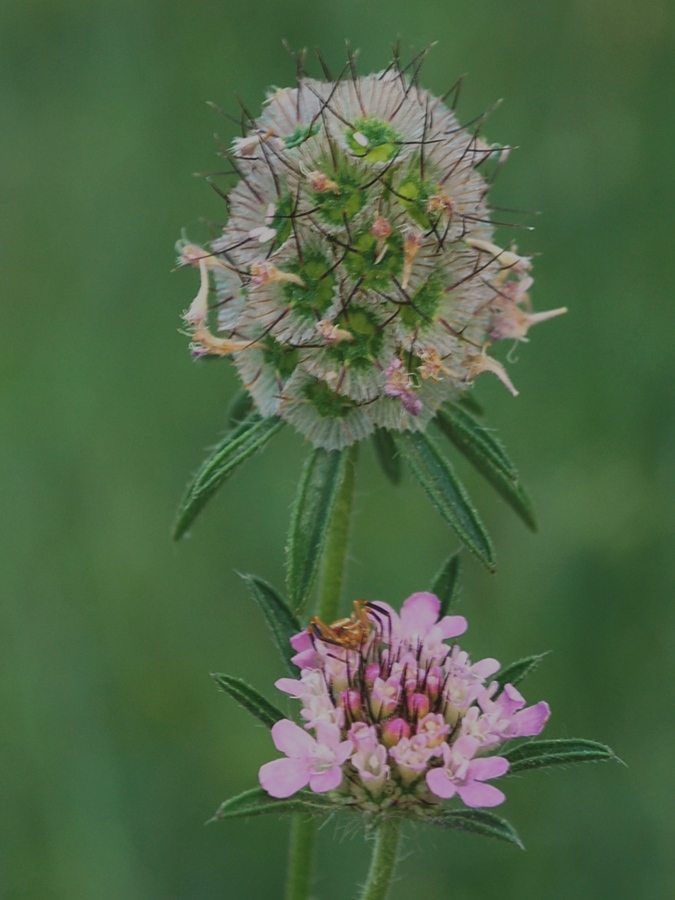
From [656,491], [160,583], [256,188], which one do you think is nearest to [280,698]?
[160,583]

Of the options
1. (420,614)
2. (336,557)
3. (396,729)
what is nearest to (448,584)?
(420,614)

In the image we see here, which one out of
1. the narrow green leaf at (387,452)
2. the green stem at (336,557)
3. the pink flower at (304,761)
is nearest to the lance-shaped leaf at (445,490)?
the narrow green leaf at (387,452)

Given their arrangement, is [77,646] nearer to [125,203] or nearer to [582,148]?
[125,203]

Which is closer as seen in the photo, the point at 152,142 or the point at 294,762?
the point at 294,762

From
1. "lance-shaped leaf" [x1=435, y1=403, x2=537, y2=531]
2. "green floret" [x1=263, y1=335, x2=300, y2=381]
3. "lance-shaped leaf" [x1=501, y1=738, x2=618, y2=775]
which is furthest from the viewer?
"green floret" [x1=263, y1=335, x2=300, y2=381]

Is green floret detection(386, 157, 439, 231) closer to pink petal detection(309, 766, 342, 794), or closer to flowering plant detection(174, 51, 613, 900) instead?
flowering plant detection(174, 51, 613, 900)

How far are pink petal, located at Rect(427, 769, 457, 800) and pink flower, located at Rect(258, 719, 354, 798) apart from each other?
186 millimetres

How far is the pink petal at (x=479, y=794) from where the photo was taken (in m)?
2.56

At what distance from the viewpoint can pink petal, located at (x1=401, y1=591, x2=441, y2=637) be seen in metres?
3.03

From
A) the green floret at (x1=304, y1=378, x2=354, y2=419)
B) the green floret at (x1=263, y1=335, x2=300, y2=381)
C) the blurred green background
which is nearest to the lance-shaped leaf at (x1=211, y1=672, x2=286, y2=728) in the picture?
the green floret at (x1=304, y1=378, x2=354, y2=419)

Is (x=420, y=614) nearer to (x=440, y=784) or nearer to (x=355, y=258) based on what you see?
(x=440, y=784)

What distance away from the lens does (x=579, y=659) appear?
5.61 m

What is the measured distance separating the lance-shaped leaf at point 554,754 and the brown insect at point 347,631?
439mm

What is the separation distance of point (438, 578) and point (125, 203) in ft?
14.6
